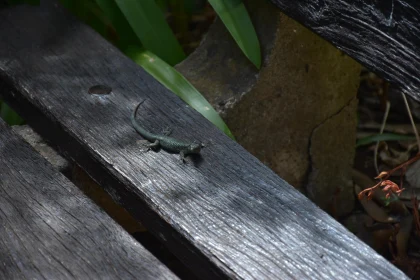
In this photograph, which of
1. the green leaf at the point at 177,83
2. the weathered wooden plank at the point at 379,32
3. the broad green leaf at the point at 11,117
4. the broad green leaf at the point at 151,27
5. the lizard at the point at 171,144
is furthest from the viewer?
the broad green leaf at the point at 11,117

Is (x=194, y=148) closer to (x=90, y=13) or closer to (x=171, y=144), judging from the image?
(x=171, y=144)

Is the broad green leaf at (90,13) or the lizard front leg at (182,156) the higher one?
the lizard front leg at (182,156)

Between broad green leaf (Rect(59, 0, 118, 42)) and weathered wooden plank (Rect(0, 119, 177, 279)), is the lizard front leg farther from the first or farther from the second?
broad green leaf (Rect(59, 0, 118, 42))

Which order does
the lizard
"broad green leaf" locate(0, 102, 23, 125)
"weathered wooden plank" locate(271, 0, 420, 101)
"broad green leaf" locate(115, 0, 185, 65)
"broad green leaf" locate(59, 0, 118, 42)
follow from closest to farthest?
1. "weathered wooden plank" locate(271, 0, 420, 101)
2. the lizard
3. "broad green leaf" locate(115, 0, 185, 65)
4. "broad green leaf" locate(0, 102, 23, 125)
5. "broad green leaf" locate(59, 0, 118, 42)

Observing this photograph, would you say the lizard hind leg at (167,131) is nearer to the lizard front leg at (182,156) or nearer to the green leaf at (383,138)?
the lizard front leg at (182,156)

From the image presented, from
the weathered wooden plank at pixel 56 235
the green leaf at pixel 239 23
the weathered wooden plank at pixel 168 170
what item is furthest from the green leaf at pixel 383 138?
the weathered wooden plank at pixel 56 235

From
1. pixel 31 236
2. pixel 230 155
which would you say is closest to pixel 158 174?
pixel 230 155

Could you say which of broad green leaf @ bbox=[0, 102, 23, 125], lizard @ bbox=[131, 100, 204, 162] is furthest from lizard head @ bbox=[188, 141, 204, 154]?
broad green leaf @ bbox=[0, 102, 23, 125]
